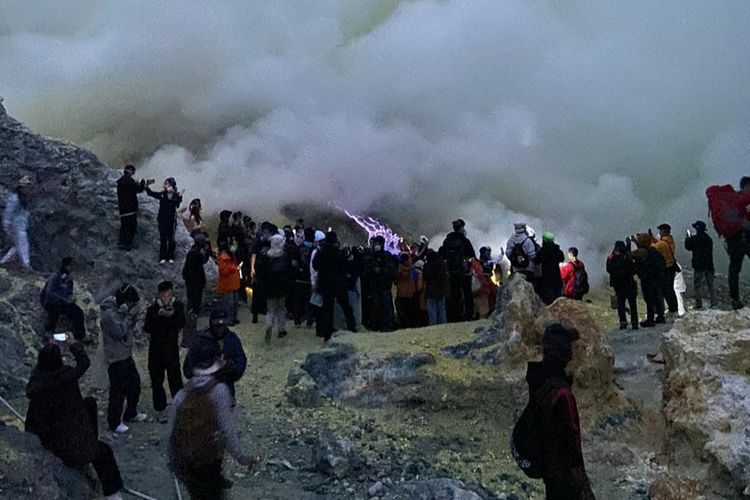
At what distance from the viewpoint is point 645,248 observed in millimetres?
12156

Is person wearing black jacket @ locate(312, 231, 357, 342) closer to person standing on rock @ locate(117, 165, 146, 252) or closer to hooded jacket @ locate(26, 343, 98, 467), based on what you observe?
person standing on rock @ locate(117, 165, 146, 252)

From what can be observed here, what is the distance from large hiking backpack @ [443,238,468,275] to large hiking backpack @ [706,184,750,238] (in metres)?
4.20

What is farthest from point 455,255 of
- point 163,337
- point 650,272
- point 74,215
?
point 74,215

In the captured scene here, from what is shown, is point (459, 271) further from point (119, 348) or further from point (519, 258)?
point (119, 348)

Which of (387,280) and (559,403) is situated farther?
(387,280)

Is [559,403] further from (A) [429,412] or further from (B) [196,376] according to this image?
(A) [429,412]

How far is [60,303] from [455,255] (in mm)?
6262

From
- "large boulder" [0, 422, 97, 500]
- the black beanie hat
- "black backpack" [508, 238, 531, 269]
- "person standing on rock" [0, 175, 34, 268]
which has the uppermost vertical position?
"person standing on rock" [0, 175, 34, 268]

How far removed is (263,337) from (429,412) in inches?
180

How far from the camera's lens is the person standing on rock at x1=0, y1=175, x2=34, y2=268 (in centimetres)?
1234

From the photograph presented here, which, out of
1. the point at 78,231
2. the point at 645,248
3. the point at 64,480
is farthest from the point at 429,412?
the point at 78,231

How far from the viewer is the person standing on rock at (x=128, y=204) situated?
535 inches

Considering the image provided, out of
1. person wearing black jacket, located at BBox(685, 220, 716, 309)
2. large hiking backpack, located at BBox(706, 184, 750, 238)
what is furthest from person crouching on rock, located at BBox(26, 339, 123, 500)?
person wearing black jacket, located at BBox(685, 220, 716, 309)

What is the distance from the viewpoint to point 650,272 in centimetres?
1208
